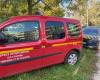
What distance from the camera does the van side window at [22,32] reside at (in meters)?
7.85

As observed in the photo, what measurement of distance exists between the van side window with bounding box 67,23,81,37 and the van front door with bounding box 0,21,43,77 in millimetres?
1906

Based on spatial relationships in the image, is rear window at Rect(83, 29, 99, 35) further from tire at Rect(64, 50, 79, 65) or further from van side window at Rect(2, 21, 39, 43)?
van side window at Rect(2, 21, 39, 43)

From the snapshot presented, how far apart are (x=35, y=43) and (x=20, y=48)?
69 cm

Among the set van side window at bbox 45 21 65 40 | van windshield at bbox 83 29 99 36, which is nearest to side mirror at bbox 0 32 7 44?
van side window at bbox 45 21 65 40

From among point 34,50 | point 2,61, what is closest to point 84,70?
point 34,50

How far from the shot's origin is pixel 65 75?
8.94 metres

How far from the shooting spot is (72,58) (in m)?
10.7

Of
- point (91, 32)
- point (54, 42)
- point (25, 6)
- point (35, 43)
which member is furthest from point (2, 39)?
point (91, 32)

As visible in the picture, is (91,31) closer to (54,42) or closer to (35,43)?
(54,42)

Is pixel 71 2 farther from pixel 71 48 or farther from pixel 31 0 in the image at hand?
pixel 71 48

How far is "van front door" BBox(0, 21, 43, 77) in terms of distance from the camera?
765cm

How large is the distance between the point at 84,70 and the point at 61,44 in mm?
1229

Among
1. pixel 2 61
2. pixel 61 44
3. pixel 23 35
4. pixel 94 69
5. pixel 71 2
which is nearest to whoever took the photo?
pixel 2 61

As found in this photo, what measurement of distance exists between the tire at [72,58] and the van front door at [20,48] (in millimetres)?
1760
